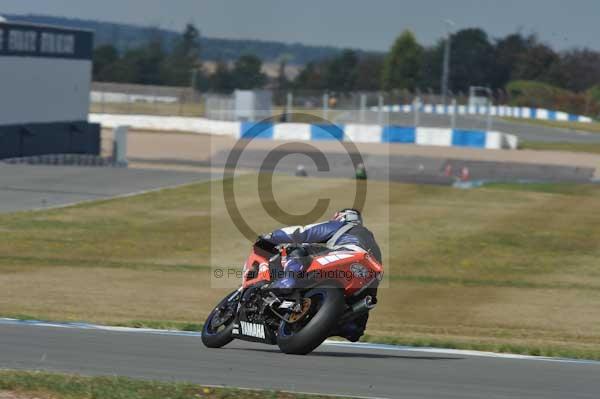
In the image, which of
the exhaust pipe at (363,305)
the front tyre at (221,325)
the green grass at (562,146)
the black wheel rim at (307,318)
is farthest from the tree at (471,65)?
the black wheel rim at (307,318)

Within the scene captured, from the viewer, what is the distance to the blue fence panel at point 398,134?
191ft

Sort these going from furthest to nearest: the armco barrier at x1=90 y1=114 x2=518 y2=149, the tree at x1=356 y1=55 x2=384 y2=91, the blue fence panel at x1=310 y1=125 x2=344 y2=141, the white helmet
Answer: the tree at x1=356 y1=55 x2=384 y2=91 → the blue fence panel at x1=310 y1=125 x2=344 y2=141 → the armco barrier at x1=90 y1=114 x2=518 y2=149 → the white helmet

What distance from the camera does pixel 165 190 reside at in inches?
1359

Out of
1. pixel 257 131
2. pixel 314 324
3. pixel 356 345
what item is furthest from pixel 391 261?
pixel 257 131

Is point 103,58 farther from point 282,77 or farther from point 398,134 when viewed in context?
point 398,134

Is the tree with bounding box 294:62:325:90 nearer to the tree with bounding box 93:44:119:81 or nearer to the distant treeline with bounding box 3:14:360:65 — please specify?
the distant treeline with bounding box 3:14:360:65

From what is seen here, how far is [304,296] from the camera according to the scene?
910cm

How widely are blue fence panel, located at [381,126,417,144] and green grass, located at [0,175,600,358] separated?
22084 mm

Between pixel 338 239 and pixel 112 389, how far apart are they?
2674mm

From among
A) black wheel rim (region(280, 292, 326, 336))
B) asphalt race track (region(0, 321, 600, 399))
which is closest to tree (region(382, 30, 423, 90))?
asphalt race track (region(0, 321, 600, 399))

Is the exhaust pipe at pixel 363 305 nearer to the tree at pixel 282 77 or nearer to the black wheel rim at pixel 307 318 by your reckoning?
the black wheel rim at pixel 307 318

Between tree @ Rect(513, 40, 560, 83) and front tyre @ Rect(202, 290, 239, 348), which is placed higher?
tree @ Rect(513, 40, 560, 83)

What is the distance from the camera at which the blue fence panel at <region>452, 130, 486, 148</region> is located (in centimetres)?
5756

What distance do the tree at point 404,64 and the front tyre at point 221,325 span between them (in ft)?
305
